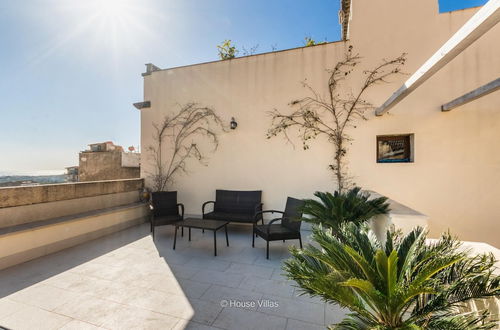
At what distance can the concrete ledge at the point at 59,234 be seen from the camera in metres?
3.16

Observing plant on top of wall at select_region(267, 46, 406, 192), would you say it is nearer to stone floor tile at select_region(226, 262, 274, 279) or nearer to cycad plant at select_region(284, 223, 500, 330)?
stone floor tile at select_region(226, 262, 274, 279)

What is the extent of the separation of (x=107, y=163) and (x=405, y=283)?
381 inches

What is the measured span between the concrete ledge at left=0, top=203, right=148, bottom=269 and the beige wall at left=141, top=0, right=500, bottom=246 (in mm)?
1768

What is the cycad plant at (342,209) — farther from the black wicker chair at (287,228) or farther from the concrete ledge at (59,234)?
the concrete ledge at (59,234)

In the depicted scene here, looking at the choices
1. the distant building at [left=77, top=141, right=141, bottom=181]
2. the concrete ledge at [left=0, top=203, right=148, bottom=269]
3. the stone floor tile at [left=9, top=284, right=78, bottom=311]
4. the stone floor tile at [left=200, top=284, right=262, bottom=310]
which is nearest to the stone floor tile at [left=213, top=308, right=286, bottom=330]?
the stone floor tile at [left=200, top=284, right=262, bottom=310]

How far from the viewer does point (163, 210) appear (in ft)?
16.3

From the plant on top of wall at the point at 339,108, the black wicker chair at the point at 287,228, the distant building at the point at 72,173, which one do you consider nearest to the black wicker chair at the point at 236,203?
the black wicker chair at the point at 287,228

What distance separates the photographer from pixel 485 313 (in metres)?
1.11

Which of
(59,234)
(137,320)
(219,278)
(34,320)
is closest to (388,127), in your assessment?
(219,278)

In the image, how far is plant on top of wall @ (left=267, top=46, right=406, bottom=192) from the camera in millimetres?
4781

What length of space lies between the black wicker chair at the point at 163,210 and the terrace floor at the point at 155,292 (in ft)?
2.21

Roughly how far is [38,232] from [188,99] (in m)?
4.35

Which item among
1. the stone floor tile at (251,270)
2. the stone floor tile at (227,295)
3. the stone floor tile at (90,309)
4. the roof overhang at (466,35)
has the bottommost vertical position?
the stone floor tile at (251,270)

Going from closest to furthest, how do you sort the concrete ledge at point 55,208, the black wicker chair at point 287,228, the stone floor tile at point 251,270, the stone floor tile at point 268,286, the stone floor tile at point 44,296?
the stone floor tile at point 44,296 → the stone floor tile at point 268,286 → the stone floor tile at point 251,270 → the concrete ledge at point 55,208 → the black wicker chair at point 287,228
